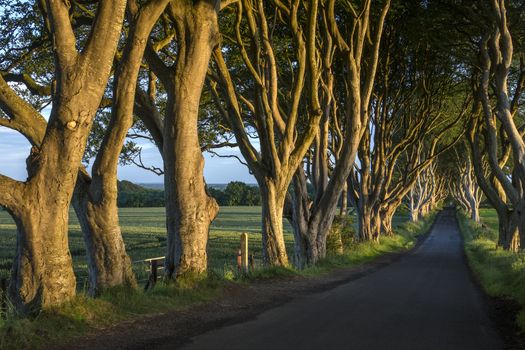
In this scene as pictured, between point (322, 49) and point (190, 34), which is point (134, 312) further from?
point (322, 49)

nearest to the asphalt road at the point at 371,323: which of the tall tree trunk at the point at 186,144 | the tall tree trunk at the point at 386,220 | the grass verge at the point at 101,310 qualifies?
the grass verge at the point at 101,310

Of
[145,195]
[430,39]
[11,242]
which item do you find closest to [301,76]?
[430,39]

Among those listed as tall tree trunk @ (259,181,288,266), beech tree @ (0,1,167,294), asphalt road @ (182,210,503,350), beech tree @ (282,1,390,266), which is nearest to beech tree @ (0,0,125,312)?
beech tree @ (0,1,167,294)

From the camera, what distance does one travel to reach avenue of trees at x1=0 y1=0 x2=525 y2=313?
8375 mm

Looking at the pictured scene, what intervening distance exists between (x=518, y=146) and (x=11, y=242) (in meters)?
32.8

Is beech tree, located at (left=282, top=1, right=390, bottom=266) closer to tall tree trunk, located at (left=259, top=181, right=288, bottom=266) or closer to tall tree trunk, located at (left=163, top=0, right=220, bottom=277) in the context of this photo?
tall tree trunk, located at (left=259, top=181, right=288, bottom=266)

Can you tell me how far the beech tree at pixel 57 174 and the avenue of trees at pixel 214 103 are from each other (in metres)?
0.02

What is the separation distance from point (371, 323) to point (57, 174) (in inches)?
199

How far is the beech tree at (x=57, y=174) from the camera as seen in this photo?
8164 mm

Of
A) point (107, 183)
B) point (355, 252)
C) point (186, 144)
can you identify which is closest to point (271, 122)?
point (186, 144)

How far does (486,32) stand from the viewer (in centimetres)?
1986

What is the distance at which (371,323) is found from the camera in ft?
30.6

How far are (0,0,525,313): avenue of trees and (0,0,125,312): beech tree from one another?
2 centimetres

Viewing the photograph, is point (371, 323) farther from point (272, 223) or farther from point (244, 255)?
point (272, 223)
